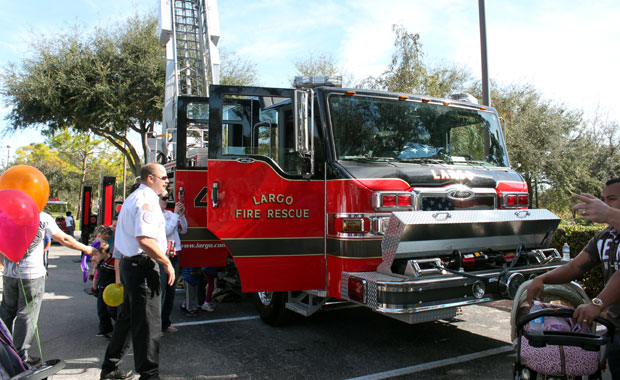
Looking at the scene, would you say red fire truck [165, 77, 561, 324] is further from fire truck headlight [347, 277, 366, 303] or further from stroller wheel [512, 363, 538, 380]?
stroller wheel [512, 363, 538, 380]

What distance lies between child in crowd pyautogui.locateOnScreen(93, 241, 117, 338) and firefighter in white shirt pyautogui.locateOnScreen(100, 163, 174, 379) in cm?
163

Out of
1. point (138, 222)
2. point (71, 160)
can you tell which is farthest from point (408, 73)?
point (71, 160)

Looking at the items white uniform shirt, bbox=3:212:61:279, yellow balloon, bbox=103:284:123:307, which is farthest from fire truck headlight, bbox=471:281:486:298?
white uniform shirt, bbox=3:212:61:279

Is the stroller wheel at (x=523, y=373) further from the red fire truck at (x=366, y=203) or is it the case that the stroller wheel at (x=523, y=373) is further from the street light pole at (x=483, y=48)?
the street light pole at (x=483, y=48)

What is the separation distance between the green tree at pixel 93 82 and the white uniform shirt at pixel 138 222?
15872 millimetres

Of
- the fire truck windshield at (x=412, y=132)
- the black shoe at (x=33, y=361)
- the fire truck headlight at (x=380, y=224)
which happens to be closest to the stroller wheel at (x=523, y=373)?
the fire truck headlight at (x=380, y=224)

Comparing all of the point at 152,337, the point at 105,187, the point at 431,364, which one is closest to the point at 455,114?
the point at 431,364

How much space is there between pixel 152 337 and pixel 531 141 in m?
17.8

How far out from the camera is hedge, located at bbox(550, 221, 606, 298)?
722cm

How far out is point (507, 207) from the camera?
5098 millimetres

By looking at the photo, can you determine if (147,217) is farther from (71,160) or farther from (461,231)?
(71,160)

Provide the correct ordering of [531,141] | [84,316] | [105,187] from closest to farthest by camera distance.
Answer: [84,316] → [105,187] → [531,141]

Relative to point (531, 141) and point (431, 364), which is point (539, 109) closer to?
point (531, 141)

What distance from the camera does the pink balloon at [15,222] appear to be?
3.45m
